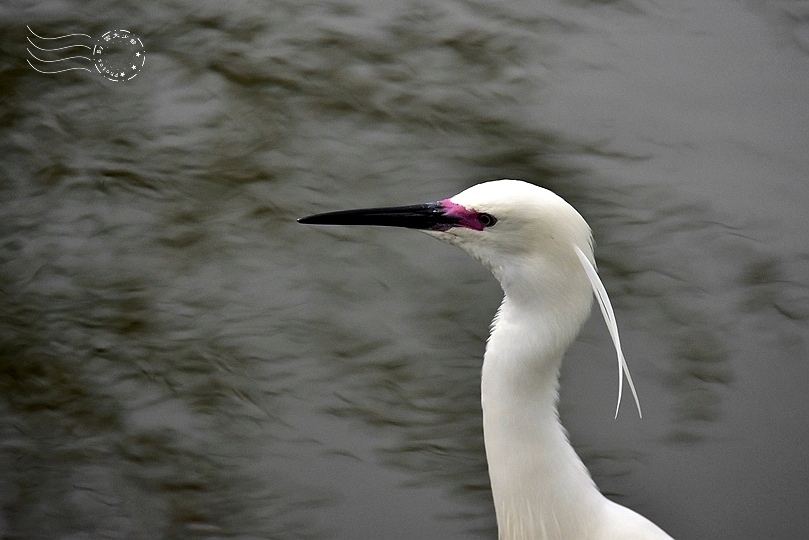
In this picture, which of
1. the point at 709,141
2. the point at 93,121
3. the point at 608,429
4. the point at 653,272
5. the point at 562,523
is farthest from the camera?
the point at 93,121

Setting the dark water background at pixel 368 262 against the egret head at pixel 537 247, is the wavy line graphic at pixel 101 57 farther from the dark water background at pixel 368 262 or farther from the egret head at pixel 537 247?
the egret head at pixel 537 247

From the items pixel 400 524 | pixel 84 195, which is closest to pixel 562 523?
pixel 400 524

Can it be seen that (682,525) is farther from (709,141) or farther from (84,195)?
(84,195)

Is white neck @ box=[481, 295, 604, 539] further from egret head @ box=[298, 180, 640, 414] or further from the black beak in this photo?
the black beak

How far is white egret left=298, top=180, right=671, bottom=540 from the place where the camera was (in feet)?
5.27

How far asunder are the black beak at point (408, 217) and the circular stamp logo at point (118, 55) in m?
2.25

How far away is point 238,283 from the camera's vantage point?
3.21m

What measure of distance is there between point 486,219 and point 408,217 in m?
0.15

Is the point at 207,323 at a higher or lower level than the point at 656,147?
lower

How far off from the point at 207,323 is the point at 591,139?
4.46 ft

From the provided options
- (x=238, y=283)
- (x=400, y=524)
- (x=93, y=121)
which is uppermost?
(x=93, y=121)

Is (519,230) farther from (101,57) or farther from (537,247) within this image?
(101,57)

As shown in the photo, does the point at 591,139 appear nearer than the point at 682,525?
No

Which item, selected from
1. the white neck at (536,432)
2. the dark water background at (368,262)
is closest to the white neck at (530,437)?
the white neck at (536,432)
